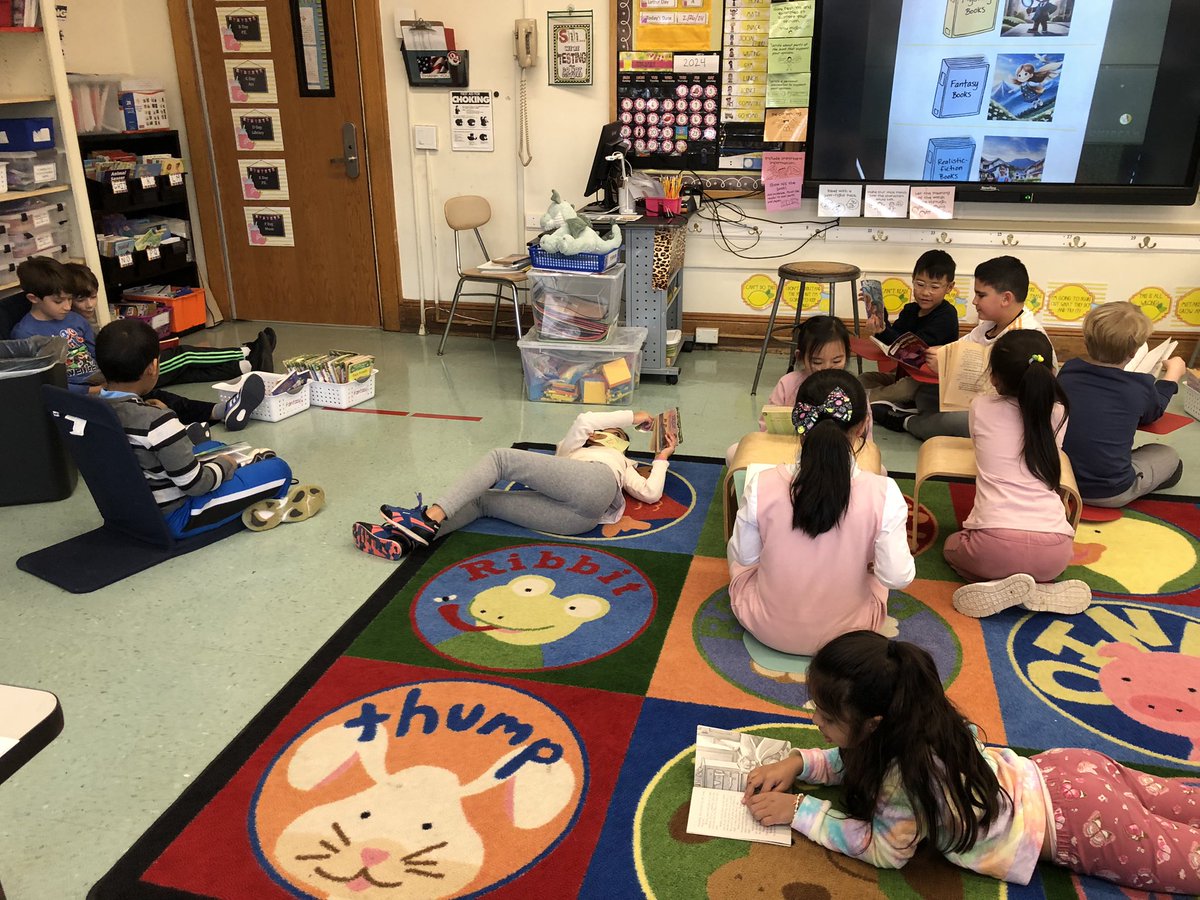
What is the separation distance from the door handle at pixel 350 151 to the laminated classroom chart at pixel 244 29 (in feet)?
2.10

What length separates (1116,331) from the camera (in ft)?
9.78

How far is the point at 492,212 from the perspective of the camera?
5379mm

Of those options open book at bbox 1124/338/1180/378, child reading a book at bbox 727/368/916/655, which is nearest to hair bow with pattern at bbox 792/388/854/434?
child reading a book at bbox 727/368/916/655

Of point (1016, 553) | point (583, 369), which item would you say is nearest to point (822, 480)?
point (1016, 553)

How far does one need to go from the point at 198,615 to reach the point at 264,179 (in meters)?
3.83

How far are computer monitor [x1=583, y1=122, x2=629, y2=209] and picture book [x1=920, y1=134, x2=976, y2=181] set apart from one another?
1532mm

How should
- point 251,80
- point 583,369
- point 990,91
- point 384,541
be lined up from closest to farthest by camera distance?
point 384,541 < point 583,369 < point 990,91 < point 251,80

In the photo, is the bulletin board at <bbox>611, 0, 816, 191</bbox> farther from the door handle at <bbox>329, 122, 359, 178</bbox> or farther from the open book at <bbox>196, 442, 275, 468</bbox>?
the open book at <bbox>196, 442, 275, 468</bbox>

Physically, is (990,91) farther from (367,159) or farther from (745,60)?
(367,159)

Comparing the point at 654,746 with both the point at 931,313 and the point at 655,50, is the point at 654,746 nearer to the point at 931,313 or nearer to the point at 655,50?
the point at 931,313

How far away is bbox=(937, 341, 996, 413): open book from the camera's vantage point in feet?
11.5

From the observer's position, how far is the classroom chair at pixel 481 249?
4.85 meters

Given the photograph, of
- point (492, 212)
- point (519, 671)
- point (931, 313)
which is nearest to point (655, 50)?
point (492, 212)

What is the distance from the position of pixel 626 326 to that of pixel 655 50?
4.85ft
